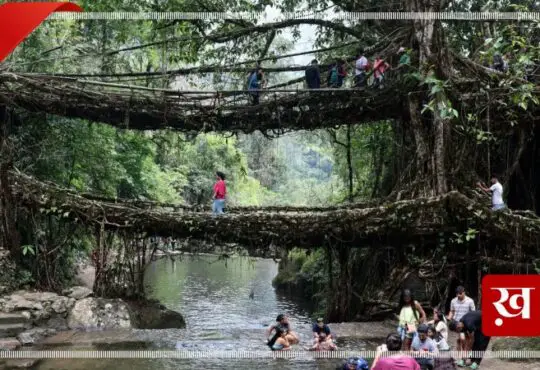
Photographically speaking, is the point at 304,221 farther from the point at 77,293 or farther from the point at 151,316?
the point at 77,293

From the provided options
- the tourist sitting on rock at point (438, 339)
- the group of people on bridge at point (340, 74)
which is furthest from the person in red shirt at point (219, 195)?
the tourist sitting on rock at point (438, 339)

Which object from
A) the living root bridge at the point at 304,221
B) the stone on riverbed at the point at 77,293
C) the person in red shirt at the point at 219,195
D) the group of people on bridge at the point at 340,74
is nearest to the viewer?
the living root bridge at the point at 304,221

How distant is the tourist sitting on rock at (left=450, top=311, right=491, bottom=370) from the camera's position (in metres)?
7.54

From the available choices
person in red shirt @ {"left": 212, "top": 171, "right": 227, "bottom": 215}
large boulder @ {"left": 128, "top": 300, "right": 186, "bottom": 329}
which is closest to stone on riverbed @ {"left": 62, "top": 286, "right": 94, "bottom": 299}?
large boulder @ {"left": 128, "top": 300, "right": 186, "bottom": 329}

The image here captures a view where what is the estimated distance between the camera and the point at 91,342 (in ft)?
32.2

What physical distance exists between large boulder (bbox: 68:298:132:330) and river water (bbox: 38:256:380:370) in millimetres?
592

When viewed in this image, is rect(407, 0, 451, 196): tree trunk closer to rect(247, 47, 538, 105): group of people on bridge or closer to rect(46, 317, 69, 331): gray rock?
rect(247, 47, 538, 105): group of people on bridge

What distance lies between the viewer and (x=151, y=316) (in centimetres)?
1251

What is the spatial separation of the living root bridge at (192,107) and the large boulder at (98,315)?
397 centimetres

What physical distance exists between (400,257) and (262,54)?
585cm

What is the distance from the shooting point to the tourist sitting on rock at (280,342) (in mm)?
9023

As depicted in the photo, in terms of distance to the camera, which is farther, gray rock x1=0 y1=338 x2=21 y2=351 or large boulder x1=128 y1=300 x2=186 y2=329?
large boulder x1=128 y1=300 x2=186 y2=329

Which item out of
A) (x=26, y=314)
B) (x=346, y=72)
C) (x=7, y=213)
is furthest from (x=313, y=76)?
(x=26, y=314)

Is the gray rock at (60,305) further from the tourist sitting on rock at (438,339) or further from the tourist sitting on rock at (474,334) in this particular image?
the tourist sitting on rock at (474,334)
